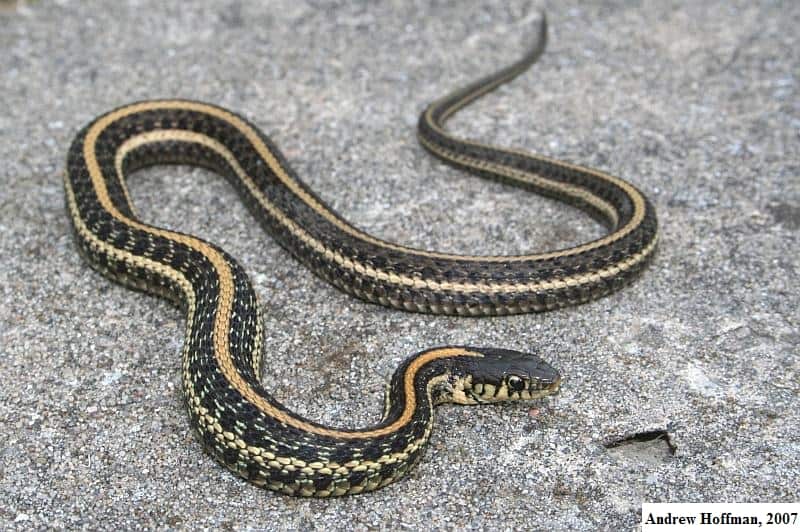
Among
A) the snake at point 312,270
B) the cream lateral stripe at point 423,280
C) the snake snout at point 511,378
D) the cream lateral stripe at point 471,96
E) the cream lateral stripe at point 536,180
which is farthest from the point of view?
the cream lateral stripe at point 471,96

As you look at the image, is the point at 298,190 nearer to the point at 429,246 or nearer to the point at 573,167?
the point at 429,246

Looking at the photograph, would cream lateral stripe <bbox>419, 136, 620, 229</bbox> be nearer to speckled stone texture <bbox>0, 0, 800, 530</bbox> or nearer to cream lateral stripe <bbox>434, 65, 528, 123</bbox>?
speckled stone texture <bbox>0, 0, 800, 530</bbox>

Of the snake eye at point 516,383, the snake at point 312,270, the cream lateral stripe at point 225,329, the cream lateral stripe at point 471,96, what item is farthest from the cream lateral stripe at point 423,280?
the cream lateral stripe at point 471,96

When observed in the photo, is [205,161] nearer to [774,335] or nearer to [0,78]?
[0,78]

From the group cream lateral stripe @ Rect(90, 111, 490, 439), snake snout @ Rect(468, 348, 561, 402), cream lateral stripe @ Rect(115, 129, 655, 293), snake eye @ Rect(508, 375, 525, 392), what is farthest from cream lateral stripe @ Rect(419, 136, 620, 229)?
cream lateral stripe @ Rect(90, 111, 490, 439)

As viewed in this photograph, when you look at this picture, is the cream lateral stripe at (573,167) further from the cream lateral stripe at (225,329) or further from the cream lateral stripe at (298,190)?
the cream lateral stripe at (225,329)

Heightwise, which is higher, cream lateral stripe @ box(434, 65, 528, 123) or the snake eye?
cream lateral stripe @ box(434, 65, 528, 123)

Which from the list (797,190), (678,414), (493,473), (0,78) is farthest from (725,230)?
(0,78)
